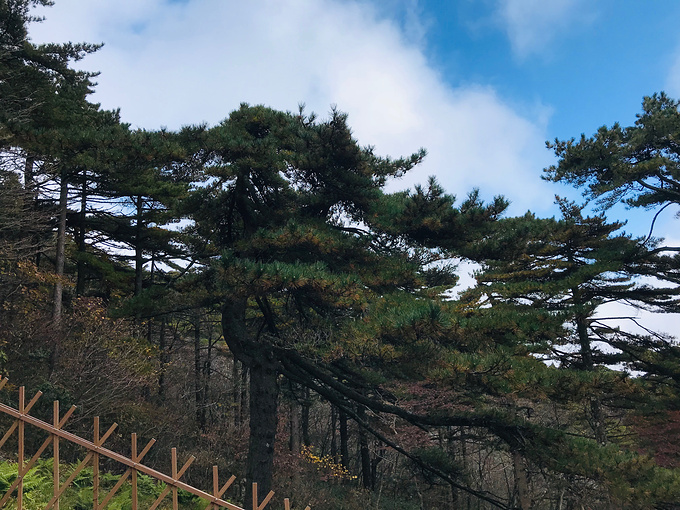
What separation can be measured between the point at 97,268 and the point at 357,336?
40.8ft

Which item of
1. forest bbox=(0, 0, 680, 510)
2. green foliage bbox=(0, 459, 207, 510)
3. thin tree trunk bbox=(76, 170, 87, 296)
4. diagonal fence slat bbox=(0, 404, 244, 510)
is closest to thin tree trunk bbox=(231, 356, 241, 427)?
forest bbox=(0, 0, 680, 510)

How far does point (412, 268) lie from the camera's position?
8273mm


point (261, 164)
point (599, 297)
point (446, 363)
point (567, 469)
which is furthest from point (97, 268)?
point (599, 297)

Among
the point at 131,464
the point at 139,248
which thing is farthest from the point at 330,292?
the point at 139,248

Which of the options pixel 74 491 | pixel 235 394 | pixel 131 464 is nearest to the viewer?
pixel 131 464

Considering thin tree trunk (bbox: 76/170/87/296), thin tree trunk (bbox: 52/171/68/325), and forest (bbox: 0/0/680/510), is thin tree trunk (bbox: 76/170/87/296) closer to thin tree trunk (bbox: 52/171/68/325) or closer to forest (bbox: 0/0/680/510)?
forest (bbox: 0/0/680/510)

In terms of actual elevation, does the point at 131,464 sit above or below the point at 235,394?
above

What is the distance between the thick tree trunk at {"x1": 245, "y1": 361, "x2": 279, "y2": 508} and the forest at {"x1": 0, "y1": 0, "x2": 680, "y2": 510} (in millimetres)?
34

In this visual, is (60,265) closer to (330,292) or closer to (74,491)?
(74,491)

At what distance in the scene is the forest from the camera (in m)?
6.96

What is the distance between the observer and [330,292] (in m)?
7.30

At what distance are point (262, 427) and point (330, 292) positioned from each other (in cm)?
332

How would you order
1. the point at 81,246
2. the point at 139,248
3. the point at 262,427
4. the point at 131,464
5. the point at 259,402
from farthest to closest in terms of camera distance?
the point at 139,248 < the point at 81,246 < the point at 259,402 < the point at 262,427 < the point at 131,464

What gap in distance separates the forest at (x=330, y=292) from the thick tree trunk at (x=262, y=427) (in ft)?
0.11
